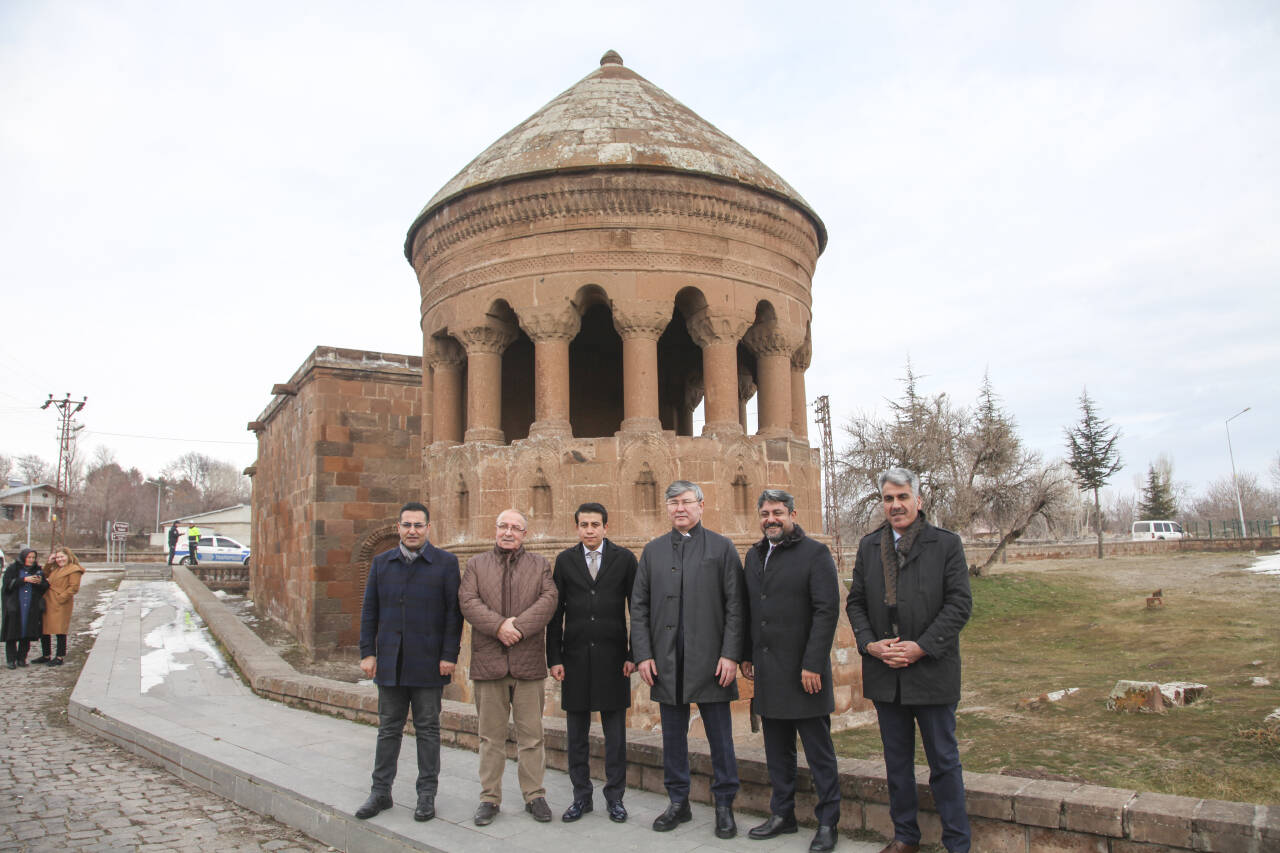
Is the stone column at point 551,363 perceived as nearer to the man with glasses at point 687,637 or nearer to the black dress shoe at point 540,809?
the man with glasses at point 687,637

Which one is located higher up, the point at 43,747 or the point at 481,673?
the point at 481,673

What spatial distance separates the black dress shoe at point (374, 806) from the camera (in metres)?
5.08

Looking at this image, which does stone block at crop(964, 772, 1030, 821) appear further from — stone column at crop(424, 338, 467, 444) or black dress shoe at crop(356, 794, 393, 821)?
stone column at crop(424, 338, 467, 444)

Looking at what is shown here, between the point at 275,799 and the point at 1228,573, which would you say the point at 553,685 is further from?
the point at 1228,573

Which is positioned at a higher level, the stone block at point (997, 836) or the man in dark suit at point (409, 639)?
the man in dark suit at point (409, 639)

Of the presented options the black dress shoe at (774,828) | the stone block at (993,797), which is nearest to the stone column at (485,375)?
the black dress shoe at (774,828)

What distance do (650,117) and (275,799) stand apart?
748 centimetres

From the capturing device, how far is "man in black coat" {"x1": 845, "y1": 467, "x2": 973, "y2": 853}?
416 cm

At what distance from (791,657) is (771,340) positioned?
5.86 metres

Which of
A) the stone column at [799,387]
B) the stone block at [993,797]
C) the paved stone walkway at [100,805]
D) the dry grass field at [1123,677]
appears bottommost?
the dry grass field at [1123,677]

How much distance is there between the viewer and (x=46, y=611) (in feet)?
41.8

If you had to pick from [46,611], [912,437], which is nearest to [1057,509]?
[912,437]

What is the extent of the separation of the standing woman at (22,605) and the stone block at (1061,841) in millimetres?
12724

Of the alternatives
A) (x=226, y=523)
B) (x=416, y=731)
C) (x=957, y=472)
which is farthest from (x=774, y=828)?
(x=226, y=523)
